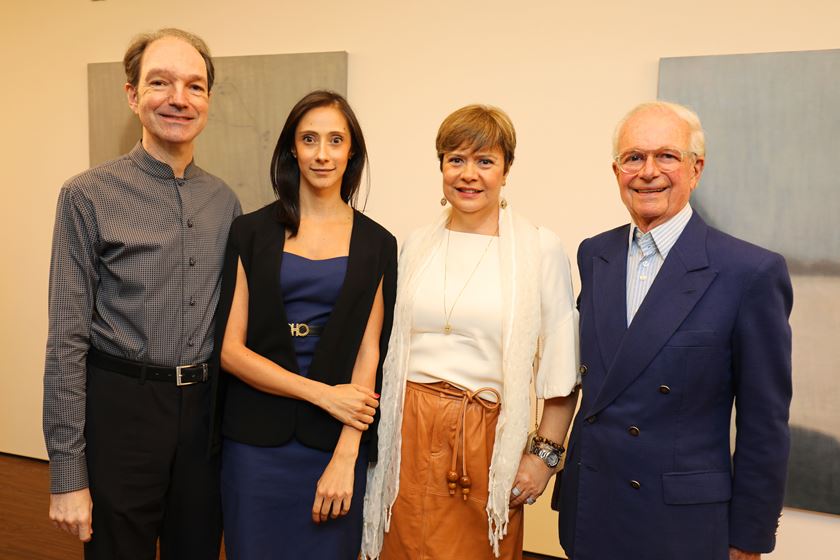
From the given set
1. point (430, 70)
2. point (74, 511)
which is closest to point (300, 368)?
point (74, 511)

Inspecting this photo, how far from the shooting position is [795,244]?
2.70 m

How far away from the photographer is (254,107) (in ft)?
11.4

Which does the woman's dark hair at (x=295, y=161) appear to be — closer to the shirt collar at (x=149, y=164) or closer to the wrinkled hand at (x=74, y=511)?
the shirt collar at (x=149, y=164)

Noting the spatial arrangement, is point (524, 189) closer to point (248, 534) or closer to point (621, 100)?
point (621, 100)

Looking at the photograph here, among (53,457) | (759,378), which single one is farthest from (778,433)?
(53,457)

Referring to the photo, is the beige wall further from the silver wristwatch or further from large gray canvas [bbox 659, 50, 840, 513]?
the silver wristwatch

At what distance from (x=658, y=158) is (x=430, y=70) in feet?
6.01

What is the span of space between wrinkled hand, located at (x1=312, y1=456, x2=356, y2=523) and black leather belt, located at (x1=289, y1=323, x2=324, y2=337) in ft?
1.12

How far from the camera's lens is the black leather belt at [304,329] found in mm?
1789

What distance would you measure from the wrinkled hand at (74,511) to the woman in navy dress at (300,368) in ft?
1.14

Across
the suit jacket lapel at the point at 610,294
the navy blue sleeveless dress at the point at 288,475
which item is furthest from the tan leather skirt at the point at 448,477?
the suit jacket lapel at the point at 610,294

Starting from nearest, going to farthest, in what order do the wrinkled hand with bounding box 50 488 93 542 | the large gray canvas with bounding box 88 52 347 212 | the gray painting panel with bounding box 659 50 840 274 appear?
the wrinkled hand with bounding box 50 488 93 542 < the gray painting panel with bounding box 659 50 840 274 < the large gray canvas with bounding box 88 52 347 212

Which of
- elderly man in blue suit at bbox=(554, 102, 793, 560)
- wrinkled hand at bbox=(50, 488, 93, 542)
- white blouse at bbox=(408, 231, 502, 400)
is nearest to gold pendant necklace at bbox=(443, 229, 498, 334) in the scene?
white blouse at bbox=(408, 231, 502, 400)

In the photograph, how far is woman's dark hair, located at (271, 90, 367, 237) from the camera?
1.84 m
